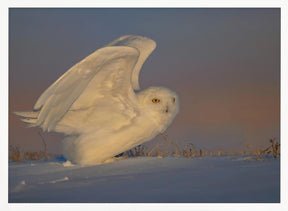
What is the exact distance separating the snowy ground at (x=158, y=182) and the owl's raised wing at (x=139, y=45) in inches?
83.2

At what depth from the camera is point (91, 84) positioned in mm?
6129

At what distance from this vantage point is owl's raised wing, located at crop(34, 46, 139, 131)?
5055 millimetres

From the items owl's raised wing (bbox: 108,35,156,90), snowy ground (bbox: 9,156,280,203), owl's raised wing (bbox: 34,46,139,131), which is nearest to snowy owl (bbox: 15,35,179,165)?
owl's raised wing (bbox: 34,46,139,131)

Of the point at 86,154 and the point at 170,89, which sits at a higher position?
the point at 170,89

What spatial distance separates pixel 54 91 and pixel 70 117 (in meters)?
1.66

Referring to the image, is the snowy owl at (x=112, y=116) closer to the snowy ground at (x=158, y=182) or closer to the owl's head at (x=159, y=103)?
the owl's head at (x=159, y=103)

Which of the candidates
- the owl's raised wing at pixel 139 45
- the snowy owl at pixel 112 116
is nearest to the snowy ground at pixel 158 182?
the snowy owl at pixel 112 116

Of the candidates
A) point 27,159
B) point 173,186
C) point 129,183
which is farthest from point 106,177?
point 27,159

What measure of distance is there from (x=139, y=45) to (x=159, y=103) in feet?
4.98

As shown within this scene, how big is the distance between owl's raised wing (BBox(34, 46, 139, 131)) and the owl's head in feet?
0.72

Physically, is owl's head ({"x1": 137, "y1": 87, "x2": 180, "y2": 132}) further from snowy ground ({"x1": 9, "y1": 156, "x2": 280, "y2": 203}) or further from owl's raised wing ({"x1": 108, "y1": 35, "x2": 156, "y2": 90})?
snowy ground ({"x1": 9, "y1": 156, "x2": 280, "y2": 203})

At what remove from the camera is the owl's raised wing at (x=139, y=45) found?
713 centimetres
